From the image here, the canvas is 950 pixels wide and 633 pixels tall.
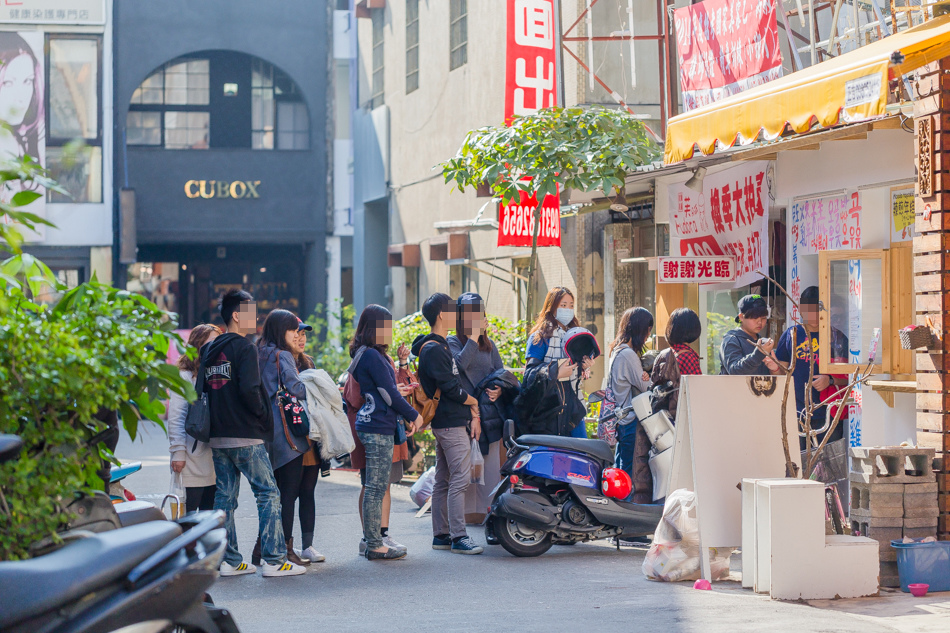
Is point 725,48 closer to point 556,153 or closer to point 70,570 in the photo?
point 556,153

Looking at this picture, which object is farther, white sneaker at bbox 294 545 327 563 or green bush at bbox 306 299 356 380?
green bush at bbox 306 299 356 380

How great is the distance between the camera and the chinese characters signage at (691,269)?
11.5 m

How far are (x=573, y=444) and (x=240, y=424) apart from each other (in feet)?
8.00

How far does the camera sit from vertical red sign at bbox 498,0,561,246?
13469mm

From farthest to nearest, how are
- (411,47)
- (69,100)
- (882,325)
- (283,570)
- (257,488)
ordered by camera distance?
1. (69,100)
2. (411,47)
3. (882,325)
4. (283,570)
5. (257,488)

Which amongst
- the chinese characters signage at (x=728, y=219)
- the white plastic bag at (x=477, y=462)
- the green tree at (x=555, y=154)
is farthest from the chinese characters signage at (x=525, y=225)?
the white plastic bag at (x=477, y=462)

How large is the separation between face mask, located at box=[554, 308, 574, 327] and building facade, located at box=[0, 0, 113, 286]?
685 inches

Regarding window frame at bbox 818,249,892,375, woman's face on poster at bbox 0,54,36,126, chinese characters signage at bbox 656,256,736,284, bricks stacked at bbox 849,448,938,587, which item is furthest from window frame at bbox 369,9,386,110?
bricks stacked at bbox 849,448,938,587

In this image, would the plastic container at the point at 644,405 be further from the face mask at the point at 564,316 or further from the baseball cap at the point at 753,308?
the baseball cap at the point at 753,308

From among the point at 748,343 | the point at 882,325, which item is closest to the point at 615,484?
the point at 748,343

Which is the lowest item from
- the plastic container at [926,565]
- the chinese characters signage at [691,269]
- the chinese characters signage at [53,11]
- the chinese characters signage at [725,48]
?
the plastic container at [926,565]

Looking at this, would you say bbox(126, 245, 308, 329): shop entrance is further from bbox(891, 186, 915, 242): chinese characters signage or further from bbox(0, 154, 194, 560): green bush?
bbox(0, 154, 194, 560): green bush

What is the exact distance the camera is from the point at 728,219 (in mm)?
11656

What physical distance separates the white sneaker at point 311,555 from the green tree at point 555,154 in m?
4.13
